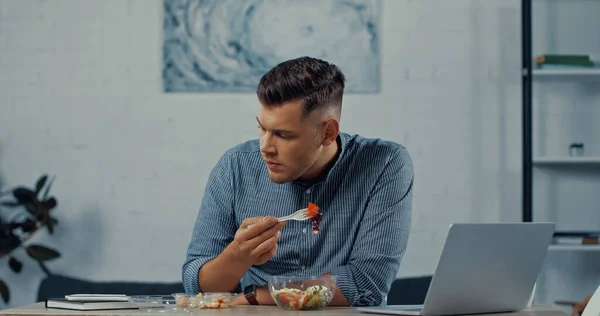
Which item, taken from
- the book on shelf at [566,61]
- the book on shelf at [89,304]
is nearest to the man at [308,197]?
the book on shelf at [89,304]

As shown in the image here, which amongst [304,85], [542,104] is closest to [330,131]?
[304,85]

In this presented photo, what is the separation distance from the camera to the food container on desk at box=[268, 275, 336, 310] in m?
1.71

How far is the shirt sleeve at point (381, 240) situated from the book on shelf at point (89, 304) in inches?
19.8

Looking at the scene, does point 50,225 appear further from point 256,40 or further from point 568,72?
point 568,72

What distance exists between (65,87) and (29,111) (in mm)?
205

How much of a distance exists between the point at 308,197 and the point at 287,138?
0.27 metres

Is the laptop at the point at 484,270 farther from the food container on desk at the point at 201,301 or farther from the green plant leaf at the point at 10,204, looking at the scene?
the green plant leaf at the point at 10,204

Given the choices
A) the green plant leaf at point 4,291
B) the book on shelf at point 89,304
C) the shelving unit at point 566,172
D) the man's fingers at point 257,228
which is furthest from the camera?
the shelving unit at point 566,172

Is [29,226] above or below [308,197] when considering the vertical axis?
below

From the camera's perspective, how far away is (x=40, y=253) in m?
3.70

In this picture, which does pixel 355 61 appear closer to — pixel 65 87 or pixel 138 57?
pixel 138 57

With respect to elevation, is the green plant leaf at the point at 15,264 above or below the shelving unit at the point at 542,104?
below

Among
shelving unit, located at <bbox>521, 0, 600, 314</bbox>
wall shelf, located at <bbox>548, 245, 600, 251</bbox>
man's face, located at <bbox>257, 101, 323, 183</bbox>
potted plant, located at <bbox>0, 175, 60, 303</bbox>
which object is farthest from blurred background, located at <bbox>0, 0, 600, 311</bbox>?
man's face, located at <bbox>257, 101, 323, 183</bbox>

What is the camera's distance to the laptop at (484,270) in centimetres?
156
